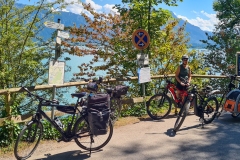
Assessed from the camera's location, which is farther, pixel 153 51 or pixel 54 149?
pixel 153 51

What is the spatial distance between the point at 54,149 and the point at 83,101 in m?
1.13

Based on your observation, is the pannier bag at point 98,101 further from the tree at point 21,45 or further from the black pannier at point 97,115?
the tree at point 21,45

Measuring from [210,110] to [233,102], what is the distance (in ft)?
2.01

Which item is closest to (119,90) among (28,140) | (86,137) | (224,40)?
(86,137)

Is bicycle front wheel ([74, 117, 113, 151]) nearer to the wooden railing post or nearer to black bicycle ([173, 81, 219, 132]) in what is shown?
the wooden railing post

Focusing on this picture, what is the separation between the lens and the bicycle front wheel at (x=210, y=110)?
723cm

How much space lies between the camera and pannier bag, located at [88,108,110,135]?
4754mm

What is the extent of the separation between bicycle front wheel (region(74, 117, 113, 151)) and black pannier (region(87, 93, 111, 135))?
0.74 feet

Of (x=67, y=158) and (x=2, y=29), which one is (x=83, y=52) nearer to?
(x=2, y=29)

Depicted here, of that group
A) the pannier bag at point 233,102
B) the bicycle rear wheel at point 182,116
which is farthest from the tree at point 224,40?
the bicycle rear wheel at point 182,116

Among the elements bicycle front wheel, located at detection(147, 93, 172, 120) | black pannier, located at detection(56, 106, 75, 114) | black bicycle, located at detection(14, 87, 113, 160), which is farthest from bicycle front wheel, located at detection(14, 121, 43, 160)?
bicycle front wheel, located at detection(147, 93, 172, 120)

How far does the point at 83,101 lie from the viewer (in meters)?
5.05

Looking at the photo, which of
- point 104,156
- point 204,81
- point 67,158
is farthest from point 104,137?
point 204,81

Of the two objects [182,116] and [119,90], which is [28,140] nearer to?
[119,90]
